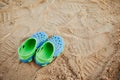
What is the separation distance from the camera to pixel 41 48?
6.15 ft

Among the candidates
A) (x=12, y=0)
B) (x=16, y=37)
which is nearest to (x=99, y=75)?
(x=16, y=37)

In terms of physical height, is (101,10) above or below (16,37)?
above

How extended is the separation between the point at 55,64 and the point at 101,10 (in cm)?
83

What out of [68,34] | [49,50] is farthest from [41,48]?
[68,34]

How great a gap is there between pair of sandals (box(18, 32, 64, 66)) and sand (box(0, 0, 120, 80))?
0.17ft

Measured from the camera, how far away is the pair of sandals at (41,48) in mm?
1803

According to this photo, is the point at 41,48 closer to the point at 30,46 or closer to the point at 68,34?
the point at 30,46

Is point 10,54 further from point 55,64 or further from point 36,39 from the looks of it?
point 55,64

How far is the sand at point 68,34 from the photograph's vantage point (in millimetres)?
1794

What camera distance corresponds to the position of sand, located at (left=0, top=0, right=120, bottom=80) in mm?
1794

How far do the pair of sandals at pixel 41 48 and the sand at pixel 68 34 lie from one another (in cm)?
5

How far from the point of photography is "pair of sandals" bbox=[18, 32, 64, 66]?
1.80 metres

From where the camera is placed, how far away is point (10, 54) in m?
1.96

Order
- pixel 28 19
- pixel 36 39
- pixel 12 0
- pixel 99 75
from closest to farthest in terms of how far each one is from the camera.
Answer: pixel 99 75 → pixel 36 39 → pixel 28 19 → pixel 12 0
